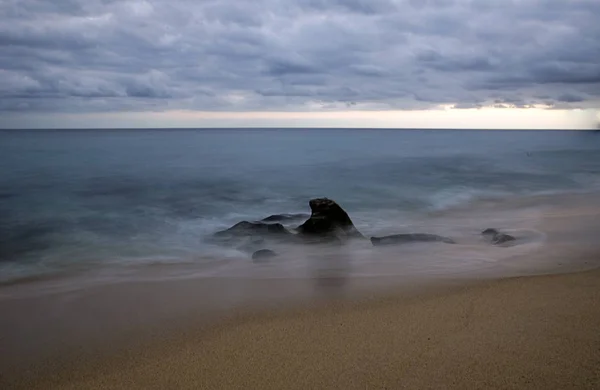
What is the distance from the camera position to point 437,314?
6.33 m

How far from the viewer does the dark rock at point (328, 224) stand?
11961mm

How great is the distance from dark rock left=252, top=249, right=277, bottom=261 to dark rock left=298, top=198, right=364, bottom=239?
173cm

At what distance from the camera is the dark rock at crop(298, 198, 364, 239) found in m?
12.0

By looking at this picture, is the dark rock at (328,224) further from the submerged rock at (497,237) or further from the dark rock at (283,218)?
the dark rock at (283,218)

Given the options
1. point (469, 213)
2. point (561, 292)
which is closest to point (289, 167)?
point (469, 213)

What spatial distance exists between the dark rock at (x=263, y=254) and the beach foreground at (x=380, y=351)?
354 centimetres

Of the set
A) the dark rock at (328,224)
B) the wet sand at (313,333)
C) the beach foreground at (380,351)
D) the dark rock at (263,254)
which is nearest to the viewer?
the beach foreground at (380,351)

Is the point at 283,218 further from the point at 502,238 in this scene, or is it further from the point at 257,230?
the point at 502,238

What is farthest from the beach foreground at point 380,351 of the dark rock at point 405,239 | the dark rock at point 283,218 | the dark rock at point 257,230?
the dark rock at point 283,218

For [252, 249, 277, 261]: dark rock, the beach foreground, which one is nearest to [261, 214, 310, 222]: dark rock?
[252, 249, 277, 261]: dark rock

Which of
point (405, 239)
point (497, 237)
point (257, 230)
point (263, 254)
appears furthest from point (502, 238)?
point (257, 230)

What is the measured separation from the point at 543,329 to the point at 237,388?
338 cm

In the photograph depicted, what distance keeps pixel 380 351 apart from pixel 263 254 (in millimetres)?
5465

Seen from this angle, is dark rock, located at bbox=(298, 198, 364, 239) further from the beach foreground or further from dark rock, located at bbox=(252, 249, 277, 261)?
the beach foreground
